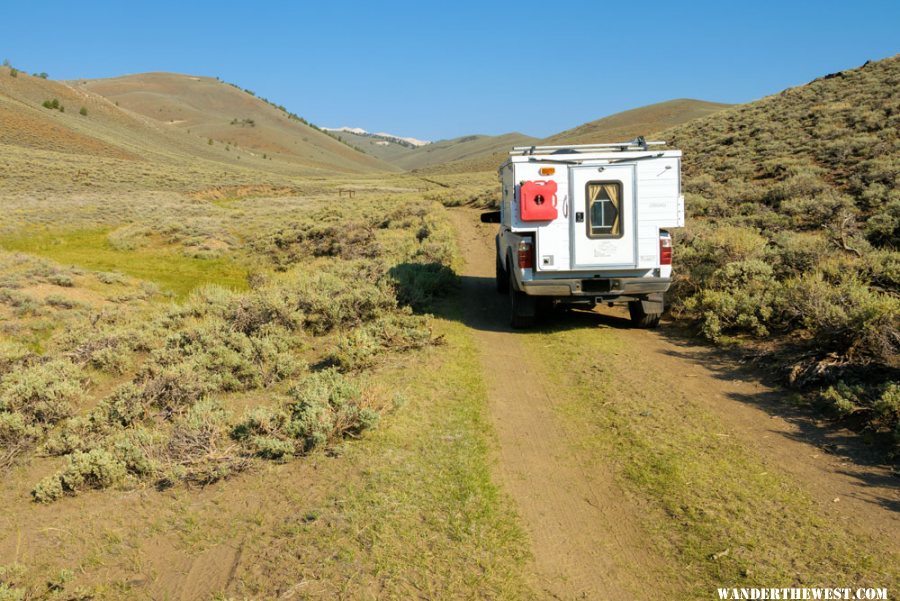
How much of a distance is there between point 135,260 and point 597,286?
1962cm

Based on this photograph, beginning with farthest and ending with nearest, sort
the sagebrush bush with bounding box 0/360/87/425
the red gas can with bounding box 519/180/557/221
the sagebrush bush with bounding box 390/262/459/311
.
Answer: the sagebrush bush with bounding box 390/262/459/311, the red gas can with bounding box 519/180/557/221, the sagebrush bush with bounding box 0/360/87/425

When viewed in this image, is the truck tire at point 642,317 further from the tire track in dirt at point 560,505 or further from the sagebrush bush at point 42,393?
the sagebrush bush at point 42,393

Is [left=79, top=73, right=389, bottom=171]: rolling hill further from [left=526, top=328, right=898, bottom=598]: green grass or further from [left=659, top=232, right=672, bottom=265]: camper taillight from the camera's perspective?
[left=526, top=328, right=898, bottom=598]: green grass

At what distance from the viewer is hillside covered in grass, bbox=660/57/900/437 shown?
6738 millimetres

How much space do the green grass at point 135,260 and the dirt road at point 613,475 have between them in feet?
46.1

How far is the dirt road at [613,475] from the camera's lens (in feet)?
13.0

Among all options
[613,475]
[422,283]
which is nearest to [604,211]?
[422,283]

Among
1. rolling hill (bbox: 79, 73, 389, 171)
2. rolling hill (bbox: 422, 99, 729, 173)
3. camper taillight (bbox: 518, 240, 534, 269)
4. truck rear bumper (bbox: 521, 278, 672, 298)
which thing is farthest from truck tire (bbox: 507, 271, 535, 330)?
rolling hill (bbox: 79, 73, 389, 171)

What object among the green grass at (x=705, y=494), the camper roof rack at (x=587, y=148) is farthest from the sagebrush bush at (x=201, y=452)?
the camper roof rack at (x=587, y=148)

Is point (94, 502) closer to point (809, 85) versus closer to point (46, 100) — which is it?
point (809, 85)

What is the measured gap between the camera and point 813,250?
33.7 ft

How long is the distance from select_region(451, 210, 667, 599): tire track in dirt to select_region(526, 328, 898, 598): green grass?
18cm

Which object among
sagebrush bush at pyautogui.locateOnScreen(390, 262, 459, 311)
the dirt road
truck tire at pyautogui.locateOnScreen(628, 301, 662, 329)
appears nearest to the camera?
the dirt road

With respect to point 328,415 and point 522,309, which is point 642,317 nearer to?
point 522,309
